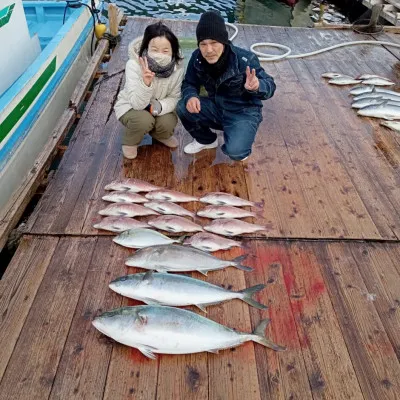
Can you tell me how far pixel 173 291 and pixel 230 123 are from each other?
1.81 metres

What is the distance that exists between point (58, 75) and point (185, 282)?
4029 millimetres

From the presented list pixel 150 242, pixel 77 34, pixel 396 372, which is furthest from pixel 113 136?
pixel 396 372

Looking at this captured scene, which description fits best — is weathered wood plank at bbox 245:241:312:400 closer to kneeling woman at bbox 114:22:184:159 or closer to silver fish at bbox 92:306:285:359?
silver fish at bbox 92:306:285:359

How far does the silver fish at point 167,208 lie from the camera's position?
3.10 meters

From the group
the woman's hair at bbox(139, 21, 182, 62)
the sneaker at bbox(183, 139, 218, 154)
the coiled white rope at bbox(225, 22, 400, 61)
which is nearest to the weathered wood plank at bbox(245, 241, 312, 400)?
the sneaker at bbox(183, 139, 218, 154)

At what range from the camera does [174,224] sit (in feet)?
9.66

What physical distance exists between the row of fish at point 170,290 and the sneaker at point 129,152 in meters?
0.76

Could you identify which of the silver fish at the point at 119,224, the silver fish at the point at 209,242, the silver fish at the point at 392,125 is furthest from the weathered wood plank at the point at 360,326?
the silver fish at the point at 392,125

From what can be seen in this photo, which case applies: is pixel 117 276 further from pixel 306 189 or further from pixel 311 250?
pixel 306 189

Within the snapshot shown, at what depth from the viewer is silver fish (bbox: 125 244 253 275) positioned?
258cm

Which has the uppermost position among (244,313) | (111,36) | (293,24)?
(244,313)

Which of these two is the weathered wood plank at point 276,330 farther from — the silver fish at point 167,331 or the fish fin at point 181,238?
the fish fin at point 181,238

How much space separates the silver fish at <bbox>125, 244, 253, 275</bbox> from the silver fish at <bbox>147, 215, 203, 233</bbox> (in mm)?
290

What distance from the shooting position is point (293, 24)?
1345 centimetres
